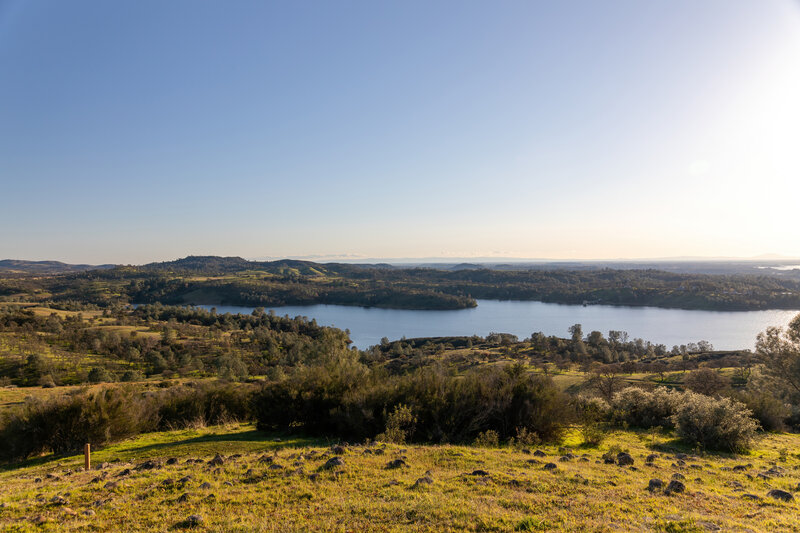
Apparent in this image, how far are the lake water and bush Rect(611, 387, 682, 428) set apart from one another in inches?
2883

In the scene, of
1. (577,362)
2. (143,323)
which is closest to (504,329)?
(577,362)

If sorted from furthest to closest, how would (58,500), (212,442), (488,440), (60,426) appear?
(212,442) < (60,426) < (488,440) < (58,500)

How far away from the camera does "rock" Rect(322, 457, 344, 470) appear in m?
8.58

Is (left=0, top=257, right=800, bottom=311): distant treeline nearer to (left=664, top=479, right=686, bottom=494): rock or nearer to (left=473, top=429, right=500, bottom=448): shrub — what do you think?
(left=473, top=429, right=500, bottom=448): shrub

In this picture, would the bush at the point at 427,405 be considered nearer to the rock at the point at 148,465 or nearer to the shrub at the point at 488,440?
the shrub at the point at 488,440

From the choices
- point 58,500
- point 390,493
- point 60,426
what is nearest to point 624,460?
point 390,493

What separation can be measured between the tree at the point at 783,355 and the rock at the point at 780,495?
18.4 metres

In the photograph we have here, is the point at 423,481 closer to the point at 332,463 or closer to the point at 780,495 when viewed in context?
the point at 332,463

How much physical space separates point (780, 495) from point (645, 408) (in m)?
10.2

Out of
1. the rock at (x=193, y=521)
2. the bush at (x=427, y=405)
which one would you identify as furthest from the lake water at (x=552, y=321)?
the rock at (x=193, y=521)

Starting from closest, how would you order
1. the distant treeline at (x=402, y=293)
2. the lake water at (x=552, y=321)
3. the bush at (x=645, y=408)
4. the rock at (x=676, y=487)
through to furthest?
the rock at (x=676, y=487) < the bush at (x=645, y=408) < the lake water at (x=552, y=321) < the distant treeline at (x=402, y=293)

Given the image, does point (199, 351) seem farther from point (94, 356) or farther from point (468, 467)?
point (468, 467)

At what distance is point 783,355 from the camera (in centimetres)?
2167

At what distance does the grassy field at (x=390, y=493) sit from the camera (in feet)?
19.4
